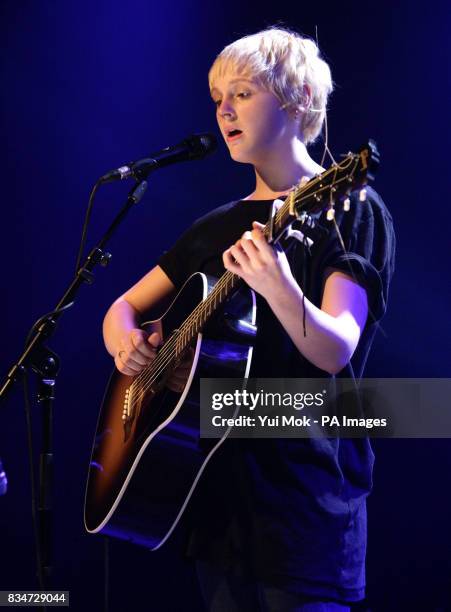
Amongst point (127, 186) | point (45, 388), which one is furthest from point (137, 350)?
point (127, 186)

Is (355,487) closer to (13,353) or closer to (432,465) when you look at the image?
(432,465)

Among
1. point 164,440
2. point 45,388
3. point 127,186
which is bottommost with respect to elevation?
point 164,440

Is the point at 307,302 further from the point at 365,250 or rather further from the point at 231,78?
the point at 231,78

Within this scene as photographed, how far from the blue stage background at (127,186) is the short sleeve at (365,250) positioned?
1.03 metres

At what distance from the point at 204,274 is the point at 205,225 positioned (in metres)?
0.24

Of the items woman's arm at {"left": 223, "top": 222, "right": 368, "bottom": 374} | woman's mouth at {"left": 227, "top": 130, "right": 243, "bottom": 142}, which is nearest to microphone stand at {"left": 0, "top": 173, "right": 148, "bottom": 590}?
woman's mouth at {"left": 227, "top": 130, "right": 243, "bottom": 142}

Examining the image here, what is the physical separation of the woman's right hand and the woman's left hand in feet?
1.85

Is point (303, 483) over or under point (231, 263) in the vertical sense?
under

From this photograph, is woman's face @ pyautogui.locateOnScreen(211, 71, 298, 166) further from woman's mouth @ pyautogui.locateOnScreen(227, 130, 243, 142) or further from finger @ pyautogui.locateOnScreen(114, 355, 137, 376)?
finger @ pyautogui.locateOnScreen(114, 355, 137, 376)

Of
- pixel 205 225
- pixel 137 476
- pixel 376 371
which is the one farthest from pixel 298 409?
pixel 376 371

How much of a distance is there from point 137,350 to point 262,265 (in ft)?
2.15

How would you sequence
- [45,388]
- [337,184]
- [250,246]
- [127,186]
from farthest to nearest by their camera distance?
[127,186] → [45,388] → [250,246] → [337,184]

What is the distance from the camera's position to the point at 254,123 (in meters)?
1.83

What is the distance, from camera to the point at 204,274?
1849mm
